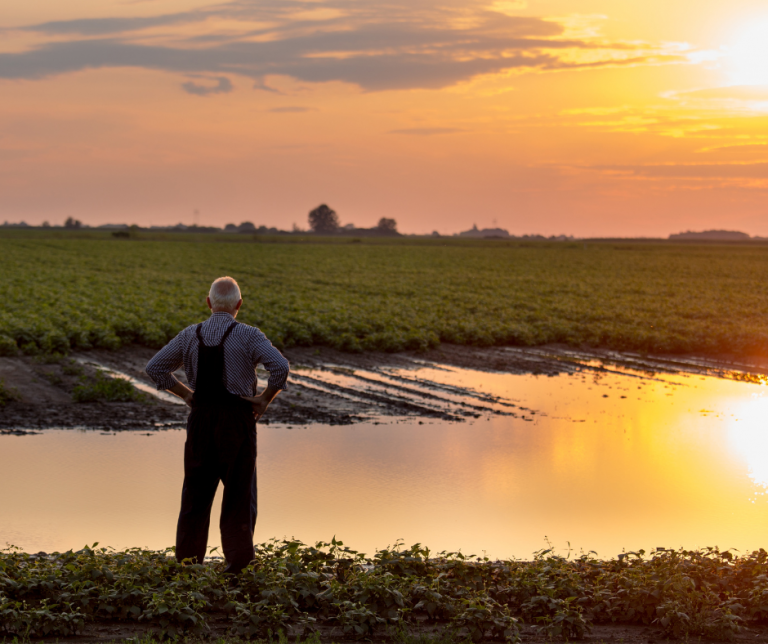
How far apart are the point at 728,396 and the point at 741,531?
792 centimetres

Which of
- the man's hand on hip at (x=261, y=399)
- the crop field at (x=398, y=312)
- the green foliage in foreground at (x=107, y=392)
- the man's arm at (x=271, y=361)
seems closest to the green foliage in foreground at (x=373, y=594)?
the man's hand on hip at (x=261, y=399)

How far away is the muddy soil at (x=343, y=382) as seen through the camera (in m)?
12.9

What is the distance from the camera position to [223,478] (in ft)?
20.6

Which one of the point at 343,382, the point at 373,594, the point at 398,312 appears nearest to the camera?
the point at 373,594

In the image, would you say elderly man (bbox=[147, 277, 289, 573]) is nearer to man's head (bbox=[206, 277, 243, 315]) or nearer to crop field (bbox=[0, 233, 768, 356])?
man's head (bbox=[206, 277, 243, 315])

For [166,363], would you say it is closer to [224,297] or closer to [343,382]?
[224,297]

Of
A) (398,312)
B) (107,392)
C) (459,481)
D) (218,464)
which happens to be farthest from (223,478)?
Answer: (398,312)

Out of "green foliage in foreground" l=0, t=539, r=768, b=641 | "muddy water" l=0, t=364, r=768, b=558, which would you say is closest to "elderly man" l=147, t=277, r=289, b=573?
"green foliage in foreground" l=0, t=539, r=768, b=641

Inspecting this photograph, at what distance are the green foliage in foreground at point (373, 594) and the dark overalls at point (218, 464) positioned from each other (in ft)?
0.76

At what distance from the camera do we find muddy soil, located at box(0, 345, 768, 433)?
12.9 metres

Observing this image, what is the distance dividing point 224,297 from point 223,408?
85 cm

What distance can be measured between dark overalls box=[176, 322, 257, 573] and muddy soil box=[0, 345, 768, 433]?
6078 mm

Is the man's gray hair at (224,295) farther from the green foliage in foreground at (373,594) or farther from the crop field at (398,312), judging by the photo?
the crop field at (398,312)

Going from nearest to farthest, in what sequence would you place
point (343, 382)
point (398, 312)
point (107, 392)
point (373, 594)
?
point (373, 594) < point (107, 392) < point (343, 382) < point (398, 312)
